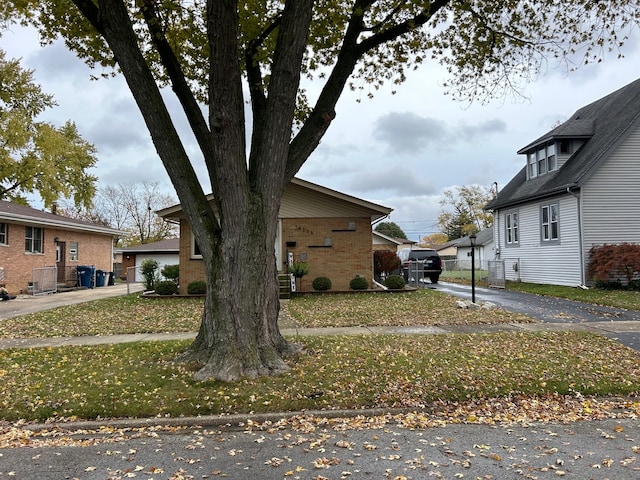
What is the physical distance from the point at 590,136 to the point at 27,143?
88.3 ft

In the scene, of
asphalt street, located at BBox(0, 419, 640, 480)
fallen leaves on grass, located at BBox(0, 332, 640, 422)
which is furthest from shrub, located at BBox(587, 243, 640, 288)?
asphalt street, located at BBox(0, 419, 640, 480)

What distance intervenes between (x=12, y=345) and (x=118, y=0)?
6139mm

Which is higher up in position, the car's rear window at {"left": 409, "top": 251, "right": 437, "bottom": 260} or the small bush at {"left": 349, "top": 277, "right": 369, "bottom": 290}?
the car's rear window at {"left": 409, "top": 251, "right": 437, "bottom": 260}

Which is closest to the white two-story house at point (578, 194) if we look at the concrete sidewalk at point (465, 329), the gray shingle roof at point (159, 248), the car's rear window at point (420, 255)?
the car's rear window at point (420, 255)

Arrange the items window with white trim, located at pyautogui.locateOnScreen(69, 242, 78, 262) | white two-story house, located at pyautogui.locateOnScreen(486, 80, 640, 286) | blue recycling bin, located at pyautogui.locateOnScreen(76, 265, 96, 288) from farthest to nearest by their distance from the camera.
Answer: blue recycling bin, located at pyautogui.locateOnScreen(76, 265, 96, 288)
window with white trim, located at pyautogui.locateOnScreen(69, 242, 78, 262)
white two-story house, located at pyautogui.locateOnScreen(486, 80, 640, 286)

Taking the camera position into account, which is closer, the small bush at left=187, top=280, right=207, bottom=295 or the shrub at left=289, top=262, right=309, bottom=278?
the small bush at left=187, top=280, right=207, bottom=295

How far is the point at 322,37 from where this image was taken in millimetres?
8500

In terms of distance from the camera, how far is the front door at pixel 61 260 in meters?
21.9

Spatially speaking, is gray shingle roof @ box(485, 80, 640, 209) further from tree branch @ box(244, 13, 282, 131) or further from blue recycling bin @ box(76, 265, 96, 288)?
blue recycling bin @ box(76, 265, 96, 288)

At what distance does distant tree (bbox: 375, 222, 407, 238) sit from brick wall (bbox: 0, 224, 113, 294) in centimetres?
5447

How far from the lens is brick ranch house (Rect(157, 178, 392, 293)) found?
53.9 feet

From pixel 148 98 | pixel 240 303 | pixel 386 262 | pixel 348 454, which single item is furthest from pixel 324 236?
pixel 348 454

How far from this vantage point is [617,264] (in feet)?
49.2

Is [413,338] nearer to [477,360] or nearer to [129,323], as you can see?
[477,360]
